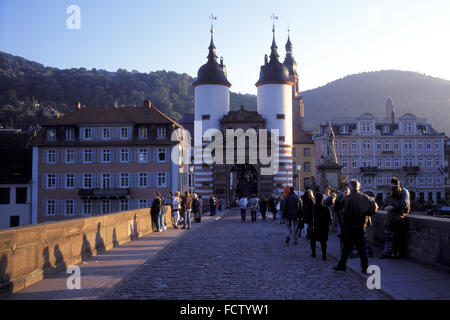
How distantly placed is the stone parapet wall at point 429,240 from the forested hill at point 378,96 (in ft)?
480

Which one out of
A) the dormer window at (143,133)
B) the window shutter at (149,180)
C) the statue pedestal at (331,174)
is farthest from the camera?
the dormer window at (143,133)

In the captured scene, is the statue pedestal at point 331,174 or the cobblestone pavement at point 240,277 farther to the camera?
the statue pedestal at point 331,174

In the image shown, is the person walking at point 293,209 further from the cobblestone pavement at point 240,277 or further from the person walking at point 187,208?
the person walking at point 187,208

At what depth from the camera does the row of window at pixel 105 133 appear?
53.0m

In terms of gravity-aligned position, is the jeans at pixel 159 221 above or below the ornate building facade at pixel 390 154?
below

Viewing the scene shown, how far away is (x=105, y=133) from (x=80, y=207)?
8.73 meters

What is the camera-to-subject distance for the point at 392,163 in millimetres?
71312

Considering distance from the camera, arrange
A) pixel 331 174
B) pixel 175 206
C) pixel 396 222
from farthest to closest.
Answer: pixel 331 174 → pixel 175 206 → pixel 396 222

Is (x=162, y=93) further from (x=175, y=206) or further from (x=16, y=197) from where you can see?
(x=175, y=206)

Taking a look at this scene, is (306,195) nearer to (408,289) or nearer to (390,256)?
(390,256)

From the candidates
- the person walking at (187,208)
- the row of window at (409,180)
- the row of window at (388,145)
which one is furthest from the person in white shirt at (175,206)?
the row of window at (409,180)

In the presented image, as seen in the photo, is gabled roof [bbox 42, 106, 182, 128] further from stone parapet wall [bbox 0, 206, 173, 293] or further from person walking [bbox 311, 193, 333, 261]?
person walking [bbox 311, 193, 333, 261]

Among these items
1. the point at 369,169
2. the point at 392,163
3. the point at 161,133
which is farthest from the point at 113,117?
the point at 392,163

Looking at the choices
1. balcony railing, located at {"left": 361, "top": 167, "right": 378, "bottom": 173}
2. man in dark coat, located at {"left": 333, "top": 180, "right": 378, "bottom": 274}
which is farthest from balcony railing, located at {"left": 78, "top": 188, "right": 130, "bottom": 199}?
man in dark coat, located at {"left": 333, "top": 180, "right": 378, "bottom": 274}
